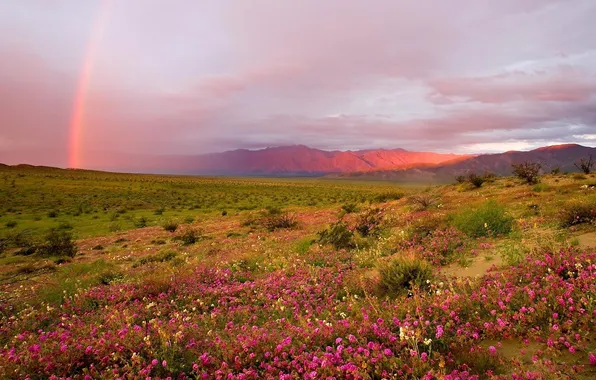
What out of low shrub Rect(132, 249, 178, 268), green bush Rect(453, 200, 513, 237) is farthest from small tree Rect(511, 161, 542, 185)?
low shrub Rect(132, 249, 178, 268)

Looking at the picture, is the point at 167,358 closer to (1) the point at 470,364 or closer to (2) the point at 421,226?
(1) the point at 470,364

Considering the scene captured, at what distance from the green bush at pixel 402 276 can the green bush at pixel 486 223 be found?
195 inches

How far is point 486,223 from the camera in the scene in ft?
34.6

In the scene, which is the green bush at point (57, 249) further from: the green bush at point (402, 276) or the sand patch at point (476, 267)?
the sand patch at point (476, 267)

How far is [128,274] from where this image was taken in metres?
12.1

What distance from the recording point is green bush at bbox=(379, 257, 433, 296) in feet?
21.5

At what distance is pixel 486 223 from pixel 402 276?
18.6 feet

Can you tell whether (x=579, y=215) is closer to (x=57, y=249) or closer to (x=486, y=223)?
(x=486, y=223)

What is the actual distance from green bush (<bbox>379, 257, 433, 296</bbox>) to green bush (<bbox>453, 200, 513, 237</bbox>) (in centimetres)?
495

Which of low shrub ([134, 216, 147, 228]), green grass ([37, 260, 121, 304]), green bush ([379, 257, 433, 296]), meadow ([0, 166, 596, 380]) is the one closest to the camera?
meadow ([0, 166, 596, 380])

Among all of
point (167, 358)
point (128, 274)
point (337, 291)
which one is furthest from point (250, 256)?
point (167, 358)

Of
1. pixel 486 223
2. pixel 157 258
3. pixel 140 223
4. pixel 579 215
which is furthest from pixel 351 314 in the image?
pixel 140 223

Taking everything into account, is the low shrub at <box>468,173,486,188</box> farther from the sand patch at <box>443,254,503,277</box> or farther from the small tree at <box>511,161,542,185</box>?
the sand patch at <box>443,254,503,277</box>

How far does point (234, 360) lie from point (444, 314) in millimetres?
3073
